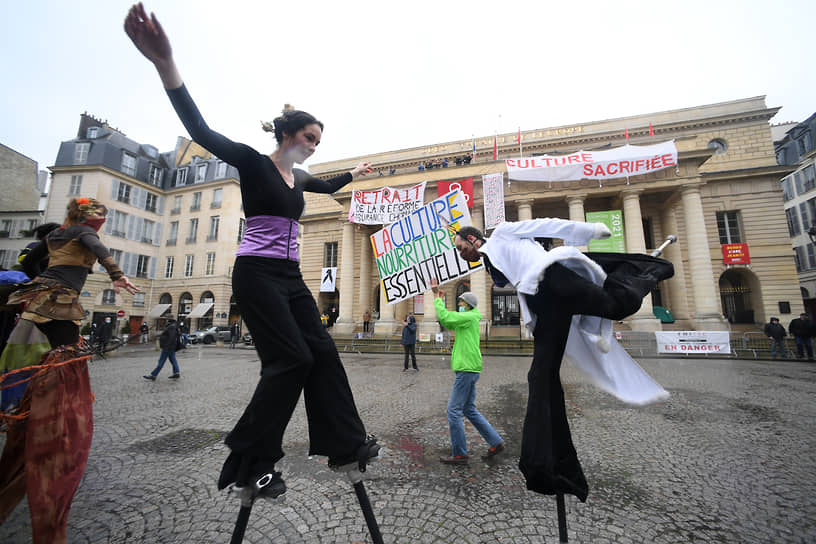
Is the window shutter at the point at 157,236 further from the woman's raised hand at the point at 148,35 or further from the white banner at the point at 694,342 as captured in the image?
the white banner at the point at 694,342

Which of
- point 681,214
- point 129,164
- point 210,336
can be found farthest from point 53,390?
point 129,164

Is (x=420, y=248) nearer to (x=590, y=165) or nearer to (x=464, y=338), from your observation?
(x=464, y=338)

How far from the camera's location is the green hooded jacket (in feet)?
11.9

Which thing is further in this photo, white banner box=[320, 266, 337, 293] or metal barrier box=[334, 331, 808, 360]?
white banner box=[320, 266, 337, 293]

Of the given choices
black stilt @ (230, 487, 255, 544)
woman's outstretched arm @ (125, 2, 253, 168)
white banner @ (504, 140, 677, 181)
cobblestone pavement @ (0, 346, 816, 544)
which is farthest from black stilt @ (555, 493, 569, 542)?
white banner @ (504, 140, 677, 181)

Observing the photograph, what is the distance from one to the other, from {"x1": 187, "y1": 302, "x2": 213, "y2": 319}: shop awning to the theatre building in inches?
565

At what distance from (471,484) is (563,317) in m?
1.69

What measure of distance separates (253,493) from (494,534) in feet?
4.79

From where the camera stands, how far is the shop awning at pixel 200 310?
30.6 meters

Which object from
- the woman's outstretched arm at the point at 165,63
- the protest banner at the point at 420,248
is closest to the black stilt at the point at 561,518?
the woman's outstretched arm at the point at 165,63

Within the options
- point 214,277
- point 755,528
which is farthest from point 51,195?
point 755,528

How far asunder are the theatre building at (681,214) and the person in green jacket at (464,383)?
17299 mm

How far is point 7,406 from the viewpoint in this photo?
2.21 meters

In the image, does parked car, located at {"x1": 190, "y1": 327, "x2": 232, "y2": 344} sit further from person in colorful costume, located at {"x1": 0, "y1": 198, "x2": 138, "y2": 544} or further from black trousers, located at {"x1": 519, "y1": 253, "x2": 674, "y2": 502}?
black trousers, located at {"x1": 519, "y1": 253, "x2": 674, "y2": 502}
